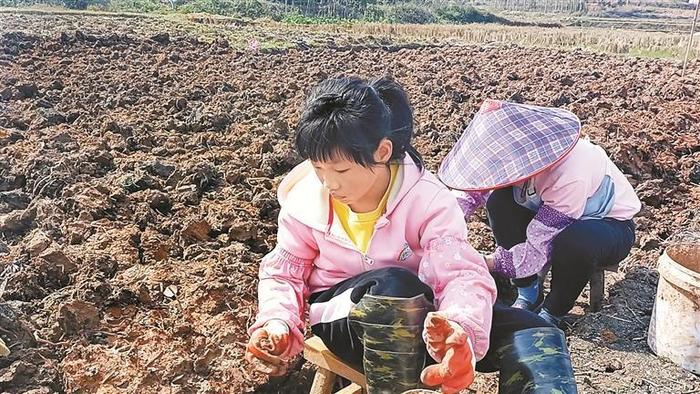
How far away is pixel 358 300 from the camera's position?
1743 millimetres

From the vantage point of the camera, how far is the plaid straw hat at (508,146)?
102 inches

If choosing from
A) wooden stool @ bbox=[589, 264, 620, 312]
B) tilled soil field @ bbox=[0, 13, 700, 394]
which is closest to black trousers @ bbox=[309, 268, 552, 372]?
tilled soil field @ bbox=[0, 13, 700, 394]

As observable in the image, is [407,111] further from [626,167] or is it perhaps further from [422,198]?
[626,167]

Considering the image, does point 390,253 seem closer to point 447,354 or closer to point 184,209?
point 447,354

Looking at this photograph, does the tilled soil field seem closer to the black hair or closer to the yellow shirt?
the yellow shirt

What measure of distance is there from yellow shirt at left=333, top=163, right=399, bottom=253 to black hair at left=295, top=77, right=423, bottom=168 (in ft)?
0.41

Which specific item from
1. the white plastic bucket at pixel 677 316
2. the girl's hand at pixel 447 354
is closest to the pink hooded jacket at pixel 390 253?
the girl's hand at pixel 447 354

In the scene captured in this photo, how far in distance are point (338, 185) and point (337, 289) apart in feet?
0.99

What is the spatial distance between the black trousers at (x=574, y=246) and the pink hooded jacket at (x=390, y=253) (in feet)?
3.45

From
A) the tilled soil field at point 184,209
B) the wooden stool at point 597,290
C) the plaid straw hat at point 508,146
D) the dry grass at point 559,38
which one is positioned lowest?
the dry grass at point 559,38

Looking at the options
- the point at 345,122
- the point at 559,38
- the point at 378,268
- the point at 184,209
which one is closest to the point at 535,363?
the point at 378,268

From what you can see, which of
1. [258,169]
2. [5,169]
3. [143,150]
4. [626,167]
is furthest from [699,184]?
[5,169]

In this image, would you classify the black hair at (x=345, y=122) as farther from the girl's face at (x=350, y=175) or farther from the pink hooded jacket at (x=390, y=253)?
the pink hooded jacket at (x=390, y=253)

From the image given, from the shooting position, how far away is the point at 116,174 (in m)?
4.71
